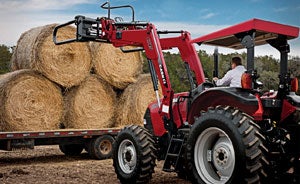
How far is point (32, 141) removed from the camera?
9.54 m

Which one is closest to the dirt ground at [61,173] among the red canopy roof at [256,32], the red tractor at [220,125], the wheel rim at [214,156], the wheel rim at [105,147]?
the wheel rim at [105,147]

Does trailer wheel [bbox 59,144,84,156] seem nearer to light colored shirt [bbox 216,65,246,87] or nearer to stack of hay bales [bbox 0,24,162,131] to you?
stack of hay bales [bbox 0,24,162,131]

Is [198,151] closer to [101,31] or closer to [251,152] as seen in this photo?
[251,152]

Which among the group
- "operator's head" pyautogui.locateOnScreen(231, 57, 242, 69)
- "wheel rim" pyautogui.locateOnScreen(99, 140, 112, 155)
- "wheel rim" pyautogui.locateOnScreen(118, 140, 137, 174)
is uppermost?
"operator's head" pyautogui.locateOnScreen(231, 57, 242, 69)

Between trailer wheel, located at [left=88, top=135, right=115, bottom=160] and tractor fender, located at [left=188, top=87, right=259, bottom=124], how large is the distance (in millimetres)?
4859

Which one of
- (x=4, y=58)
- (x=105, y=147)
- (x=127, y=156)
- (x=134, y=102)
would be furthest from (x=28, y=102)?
(x=4, y=58)

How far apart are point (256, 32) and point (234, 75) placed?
566 mm

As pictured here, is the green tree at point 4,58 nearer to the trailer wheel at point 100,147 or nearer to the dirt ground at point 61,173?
the dirt ground at point 61,173

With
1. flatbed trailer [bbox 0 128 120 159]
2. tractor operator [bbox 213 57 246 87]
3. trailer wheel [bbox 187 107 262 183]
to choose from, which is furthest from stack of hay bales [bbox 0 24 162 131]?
trailer wheel [bbox 187 107 262 183]

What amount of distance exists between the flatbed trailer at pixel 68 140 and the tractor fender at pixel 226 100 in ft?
14.8

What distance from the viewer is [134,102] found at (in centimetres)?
1129

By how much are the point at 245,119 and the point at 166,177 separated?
3023mm

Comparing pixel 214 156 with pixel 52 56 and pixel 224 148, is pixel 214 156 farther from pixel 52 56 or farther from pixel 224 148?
pixel 52 56

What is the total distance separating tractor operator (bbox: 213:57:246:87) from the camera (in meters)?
5.75
